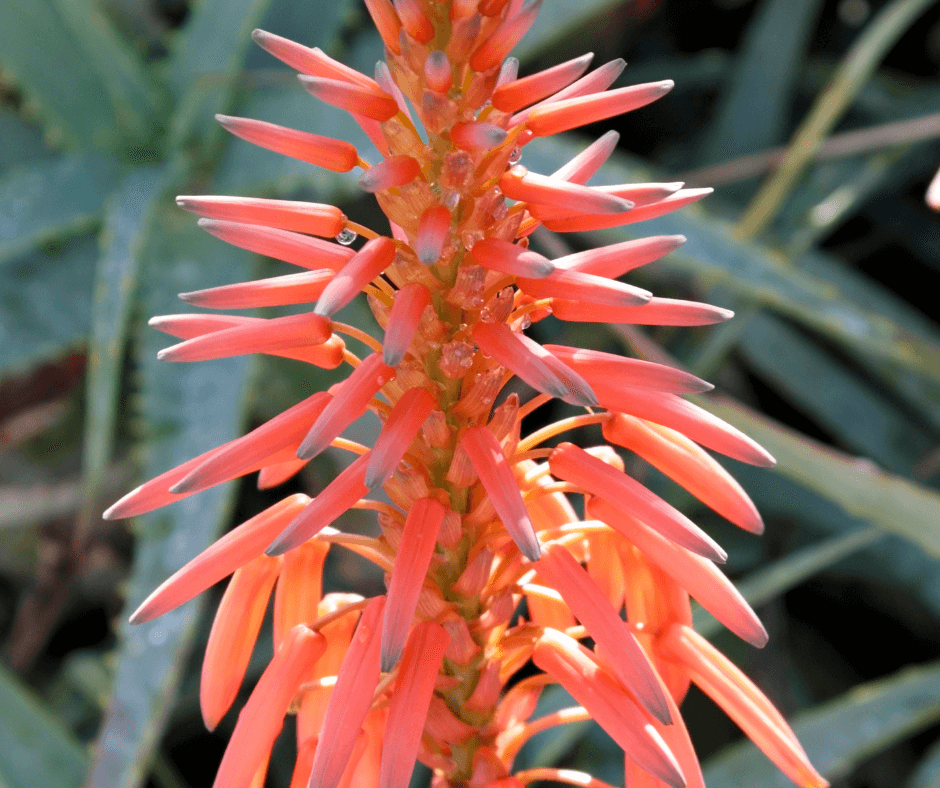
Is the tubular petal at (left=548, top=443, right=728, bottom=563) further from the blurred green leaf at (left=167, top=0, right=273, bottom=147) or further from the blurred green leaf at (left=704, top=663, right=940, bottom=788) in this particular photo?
the blurred green leaf at (left=167, top=0, right=273, bottom=147)

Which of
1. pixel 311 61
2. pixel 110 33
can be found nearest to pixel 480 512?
pixel 311 61

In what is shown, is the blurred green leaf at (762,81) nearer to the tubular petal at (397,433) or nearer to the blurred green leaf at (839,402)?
the blurred green leaf at (839,402)

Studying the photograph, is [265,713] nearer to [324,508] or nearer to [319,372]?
[324,508]

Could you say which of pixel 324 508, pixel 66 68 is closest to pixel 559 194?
pixel 324 508

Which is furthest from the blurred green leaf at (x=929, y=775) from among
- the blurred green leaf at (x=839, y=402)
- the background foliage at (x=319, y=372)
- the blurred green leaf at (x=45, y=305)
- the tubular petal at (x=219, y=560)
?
the blurred green leaf at (x=45, y=305)

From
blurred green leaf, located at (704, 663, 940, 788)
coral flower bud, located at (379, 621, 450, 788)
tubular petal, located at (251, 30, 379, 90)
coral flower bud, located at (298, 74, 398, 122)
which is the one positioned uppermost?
tubular petal, located at (251, 30, 379, 90)

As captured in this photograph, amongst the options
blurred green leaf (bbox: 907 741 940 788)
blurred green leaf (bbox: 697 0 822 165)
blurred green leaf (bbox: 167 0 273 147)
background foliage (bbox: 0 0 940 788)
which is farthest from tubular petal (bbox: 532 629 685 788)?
blurred green leaf (bbox: 697 0 822 165)

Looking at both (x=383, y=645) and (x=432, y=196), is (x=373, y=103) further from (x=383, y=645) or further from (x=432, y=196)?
(x=383, y=645)
